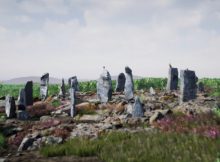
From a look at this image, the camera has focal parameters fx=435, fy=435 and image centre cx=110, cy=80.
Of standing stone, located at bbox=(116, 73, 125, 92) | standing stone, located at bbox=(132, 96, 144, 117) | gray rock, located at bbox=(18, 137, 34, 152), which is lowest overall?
gray rock, located at bbox=(18, 137, 34, 152)

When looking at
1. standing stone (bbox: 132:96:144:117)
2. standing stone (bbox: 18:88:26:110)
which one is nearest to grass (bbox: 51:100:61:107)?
standing stone (bbox: 18:88:26:110)

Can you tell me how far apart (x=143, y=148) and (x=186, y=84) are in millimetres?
15572

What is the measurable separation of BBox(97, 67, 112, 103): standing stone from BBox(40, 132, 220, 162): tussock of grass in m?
13.2

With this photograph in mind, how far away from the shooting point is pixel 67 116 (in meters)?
26.8

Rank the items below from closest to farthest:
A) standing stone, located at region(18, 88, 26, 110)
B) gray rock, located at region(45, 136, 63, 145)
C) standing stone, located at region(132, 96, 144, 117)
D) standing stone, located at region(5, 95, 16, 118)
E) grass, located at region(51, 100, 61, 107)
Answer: gray rock, located at region(45, 136, 63, 145) < standing stone, located at region(132, 96, 144, 117) < standing stone, located at region(5, 95, 16, 118) < standing stone, located at region(18, 88, 26, 110) < grass, located at region(51, 100, 61, 107)

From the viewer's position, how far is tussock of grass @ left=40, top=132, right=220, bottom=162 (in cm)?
1314

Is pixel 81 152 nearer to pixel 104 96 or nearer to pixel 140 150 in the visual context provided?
pixel 140 150

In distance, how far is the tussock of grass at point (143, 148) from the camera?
43.1 feet

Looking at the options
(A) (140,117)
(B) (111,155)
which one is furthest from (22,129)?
(B) (111,155)

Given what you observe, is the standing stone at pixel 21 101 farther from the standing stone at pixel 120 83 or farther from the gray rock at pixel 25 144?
the standing stone at pixel 120 83

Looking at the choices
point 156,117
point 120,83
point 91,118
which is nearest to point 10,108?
point 91,118

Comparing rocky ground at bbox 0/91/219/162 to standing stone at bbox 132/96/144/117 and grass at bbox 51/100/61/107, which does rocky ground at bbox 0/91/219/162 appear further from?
grass at bbox 51/100/61/107

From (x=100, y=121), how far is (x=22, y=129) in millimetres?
4206

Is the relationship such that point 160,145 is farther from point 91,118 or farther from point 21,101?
point 21,101
